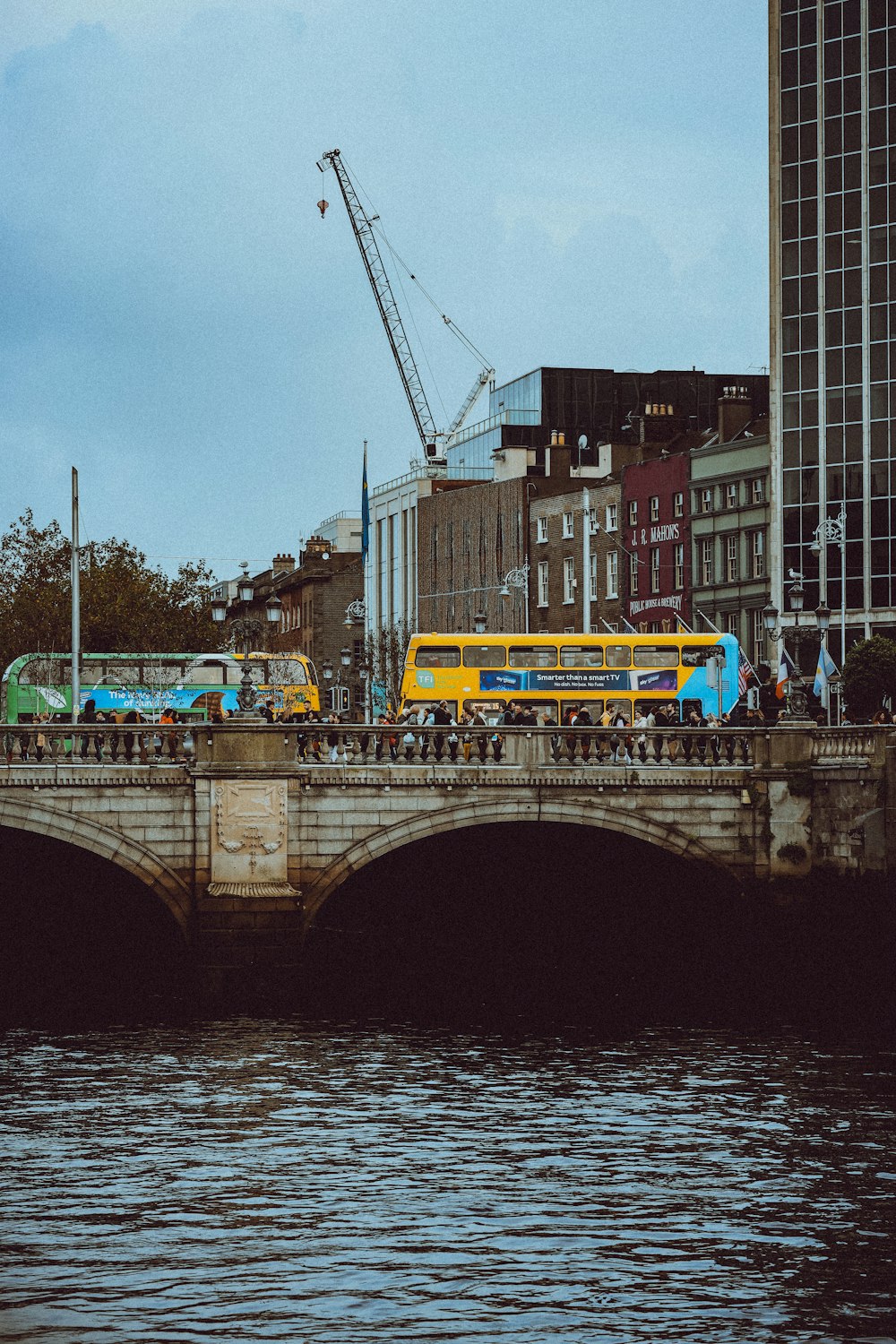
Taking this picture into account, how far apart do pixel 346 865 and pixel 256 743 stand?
125 inches

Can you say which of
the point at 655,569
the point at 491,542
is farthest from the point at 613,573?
the point at 491,542

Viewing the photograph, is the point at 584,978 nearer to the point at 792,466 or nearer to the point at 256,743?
the point at 256,743

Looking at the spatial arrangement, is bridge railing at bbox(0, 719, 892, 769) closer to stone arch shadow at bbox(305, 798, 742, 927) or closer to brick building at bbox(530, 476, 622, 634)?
stone arch shadow at bbox(305, 798, 742, 927)

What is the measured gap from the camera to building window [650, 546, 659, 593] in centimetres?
9781

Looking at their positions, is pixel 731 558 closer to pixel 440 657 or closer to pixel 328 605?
pixel 440 657

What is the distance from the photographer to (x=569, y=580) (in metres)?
106

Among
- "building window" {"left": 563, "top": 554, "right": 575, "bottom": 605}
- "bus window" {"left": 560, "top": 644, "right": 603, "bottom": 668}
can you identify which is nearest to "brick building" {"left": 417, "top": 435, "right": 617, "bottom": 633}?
"building window" {"left": 563, "top": 554, "right": 575, "bottom": 605}

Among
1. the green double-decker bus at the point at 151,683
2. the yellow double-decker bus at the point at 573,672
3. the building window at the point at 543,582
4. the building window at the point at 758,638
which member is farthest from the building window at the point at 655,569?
the yellow double-decker bus at the point at 573,672

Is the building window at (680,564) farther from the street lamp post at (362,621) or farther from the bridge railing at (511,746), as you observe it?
the bridge railing at (511,746)

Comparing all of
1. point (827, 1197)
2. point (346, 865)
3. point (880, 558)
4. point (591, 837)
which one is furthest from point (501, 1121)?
point (880, 558)

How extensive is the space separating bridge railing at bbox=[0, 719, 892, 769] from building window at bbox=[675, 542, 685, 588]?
156ft

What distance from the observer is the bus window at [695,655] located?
60.3 m

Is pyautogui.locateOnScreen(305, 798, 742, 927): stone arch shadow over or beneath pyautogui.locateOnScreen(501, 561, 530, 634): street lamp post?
beneath

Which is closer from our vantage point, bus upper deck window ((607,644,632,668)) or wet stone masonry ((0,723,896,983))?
wet stone masonry ((0,723,896,983))
